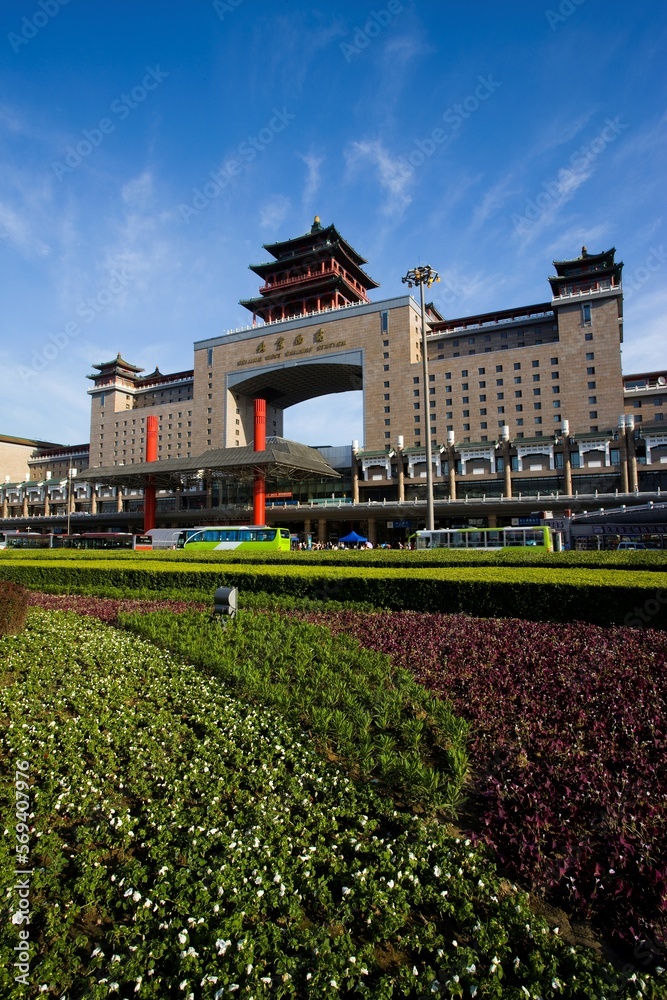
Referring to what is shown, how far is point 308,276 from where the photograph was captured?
82.2 m

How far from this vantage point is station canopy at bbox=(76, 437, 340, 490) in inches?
2152

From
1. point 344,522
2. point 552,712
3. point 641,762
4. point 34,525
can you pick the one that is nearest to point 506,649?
point 552,712

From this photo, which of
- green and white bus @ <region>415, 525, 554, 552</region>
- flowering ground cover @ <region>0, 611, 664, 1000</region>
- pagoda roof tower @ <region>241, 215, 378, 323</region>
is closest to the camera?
flowering ground cover @ <region>0, 611, 664, 1000</region>

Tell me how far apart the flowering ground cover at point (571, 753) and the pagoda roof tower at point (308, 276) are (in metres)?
78.2

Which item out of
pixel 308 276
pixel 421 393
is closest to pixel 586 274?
pixel 421 393

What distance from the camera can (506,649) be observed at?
7.43 m

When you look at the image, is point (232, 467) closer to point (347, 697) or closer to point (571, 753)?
point (347, 697)

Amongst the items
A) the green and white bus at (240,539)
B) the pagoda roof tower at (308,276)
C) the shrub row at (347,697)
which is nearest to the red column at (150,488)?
the pagoda roof tower at (308,276)

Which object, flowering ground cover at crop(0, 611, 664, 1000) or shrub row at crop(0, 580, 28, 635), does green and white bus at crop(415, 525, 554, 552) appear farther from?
flowering ground cover at crop(0, 611, 664, 1000)

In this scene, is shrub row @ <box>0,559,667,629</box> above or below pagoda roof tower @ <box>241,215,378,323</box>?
below

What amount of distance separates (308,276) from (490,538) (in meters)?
66.5

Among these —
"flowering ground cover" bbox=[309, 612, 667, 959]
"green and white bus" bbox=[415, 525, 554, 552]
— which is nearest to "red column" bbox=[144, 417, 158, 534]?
"green and white bus" bbox=[415, 525, 554, 552]

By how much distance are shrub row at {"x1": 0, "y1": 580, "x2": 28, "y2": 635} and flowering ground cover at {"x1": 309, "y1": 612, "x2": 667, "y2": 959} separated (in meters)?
6.00

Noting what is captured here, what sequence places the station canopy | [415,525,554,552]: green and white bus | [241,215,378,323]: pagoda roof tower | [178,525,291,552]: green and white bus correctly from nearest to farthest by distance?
[415,525,554,552]: green and white bus → [178,525,291,552]: green and white bus → the station canopy → [241,215,378,323]: pagoda roof tower
